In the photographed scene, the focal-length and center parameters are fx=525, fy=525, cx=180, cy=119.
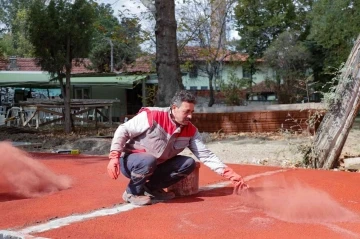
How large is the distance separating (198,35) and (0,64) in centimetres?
1990

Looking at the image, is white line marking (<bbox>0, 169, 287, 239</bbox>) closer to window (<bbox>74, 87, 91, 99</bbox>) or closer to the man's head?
the man's head

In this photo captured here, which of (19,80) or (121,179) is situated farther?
(19,80)

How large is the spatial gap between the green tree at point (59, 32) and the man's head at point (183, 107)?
13.5m

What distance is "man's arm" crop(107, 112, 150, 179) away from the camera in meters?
5.13

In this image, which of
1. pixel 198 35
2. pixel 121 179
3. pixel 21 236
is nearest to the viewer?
pixel 21 236

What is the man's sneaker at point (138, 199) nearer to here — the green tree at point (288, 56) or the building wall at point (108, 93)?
the green tree at point (288, 56)

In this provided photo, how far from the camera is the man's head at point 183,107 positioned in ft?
17.5

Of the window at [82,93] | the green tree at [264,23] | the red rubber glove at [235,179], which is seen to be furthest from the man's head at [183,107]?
the green tree at [264,23]

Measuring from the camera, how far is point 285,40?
36031 mm

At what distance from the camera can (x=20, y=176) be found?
21.4 ft

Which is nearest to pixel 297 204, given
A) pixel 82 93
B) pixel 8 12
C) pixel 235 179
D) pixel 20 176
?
pixel 235 179

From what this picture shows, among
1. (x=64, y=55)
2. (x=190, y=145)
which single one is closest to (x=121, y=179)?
(x=190, y=145)

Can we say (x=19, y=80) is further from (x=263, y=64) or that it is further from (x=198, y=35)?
(x=263, y=64)

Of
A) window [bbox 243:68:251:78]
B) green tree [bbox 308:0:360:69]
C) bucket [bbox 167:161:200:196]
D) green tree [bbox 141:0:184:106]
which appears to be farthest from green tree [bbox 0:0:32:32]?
bucket [bbox 167:161:200:196]
